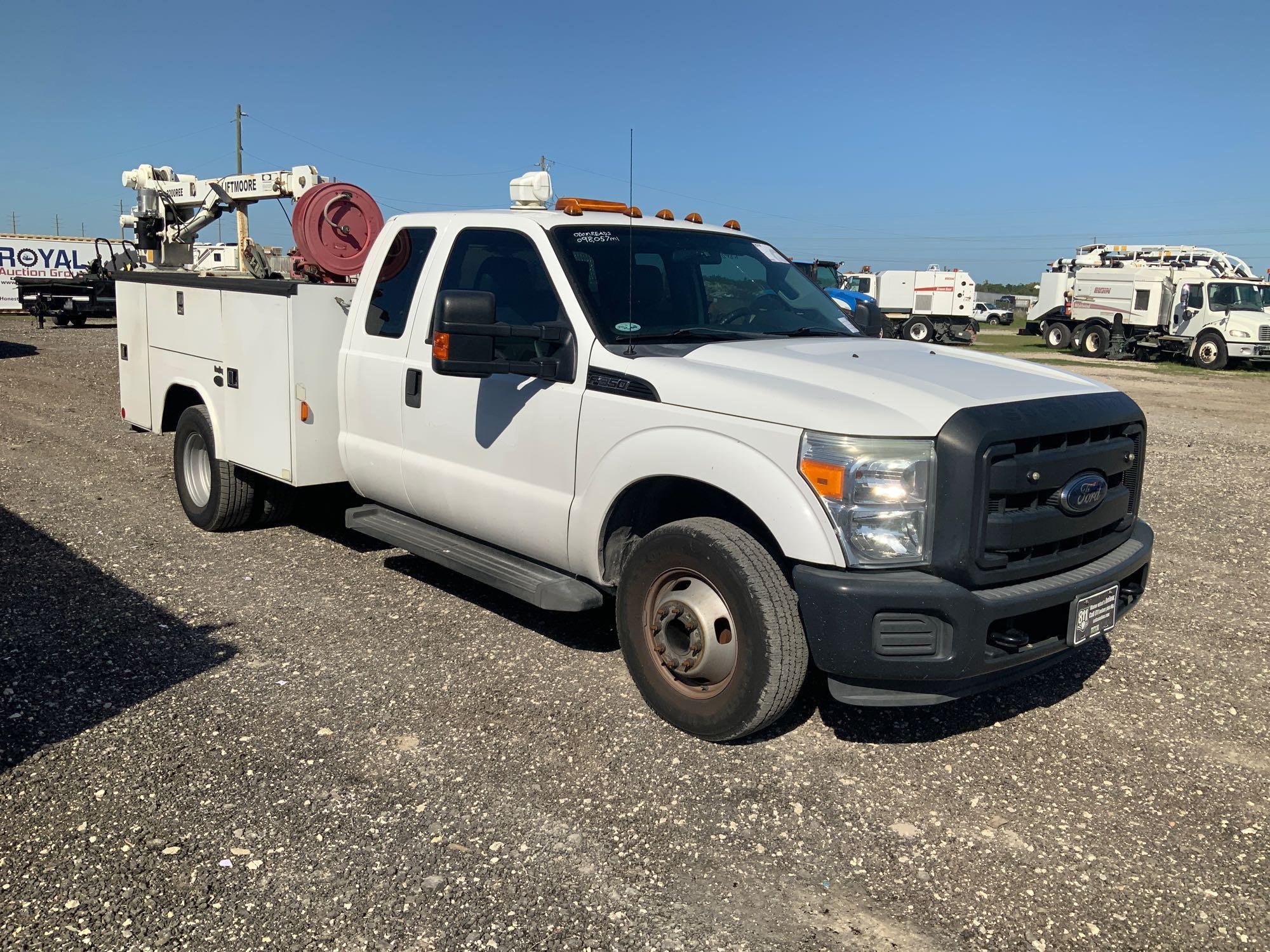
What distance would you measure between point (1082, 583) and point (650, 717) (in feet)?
5.92

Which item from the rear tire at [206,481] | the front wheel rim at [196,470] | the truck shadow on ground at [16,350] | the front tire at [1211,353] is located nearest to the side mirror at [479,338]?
the rear tire at [206,481]

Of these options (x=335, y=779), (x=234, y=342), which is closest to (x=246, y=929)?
(x=335, y=779)

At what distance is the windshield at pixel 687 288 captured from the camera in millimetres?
4699

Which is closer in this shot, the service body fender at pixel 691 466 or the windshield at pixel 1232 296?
the service body fender at pixel 691 466

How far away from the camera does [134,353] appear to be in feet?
25.4

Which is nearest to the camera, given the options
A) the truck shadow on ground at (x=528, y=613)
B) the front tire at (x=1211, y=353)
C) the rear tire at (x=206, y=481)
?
the truck shadow on ground at (x=528, y=613)

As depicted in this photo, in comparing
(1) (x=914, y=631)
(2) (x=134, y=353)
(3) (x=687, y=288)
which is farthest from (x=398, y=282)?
(1) (x=914, y=631)

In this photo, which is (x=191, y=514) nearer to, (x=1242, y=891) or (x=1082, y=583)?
(x=1082, y=583)

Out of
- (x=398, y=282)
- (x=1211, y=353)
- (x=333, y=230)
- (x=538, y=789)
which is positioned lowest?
(x=538, y=789)

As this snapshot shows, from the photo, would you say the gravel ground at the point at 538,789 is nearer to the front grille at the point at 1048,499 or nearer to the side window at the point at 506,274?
the front grille at the point at 1048,499

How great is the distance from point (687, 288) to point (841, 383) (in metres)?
1.40

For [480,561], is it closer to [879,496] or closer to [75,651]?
[75,651]

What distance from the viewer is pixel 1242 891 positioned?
329 centimetres

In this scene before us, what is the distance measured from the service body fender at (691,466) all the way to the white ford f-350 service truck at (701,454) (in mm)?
10
